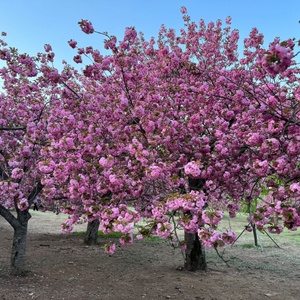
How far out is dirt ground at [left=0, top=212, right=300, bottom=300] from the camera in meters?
5.71

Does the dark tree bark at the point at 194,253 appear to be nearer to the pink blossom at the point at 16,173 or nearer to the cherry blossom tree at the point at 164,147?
the cherry blossom tree at the point at 164,147

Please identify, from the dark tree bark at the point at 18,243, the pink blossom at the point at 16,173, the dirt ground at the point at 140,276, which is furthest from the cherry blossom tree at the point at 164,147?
the dirt ground at the point at 140,276

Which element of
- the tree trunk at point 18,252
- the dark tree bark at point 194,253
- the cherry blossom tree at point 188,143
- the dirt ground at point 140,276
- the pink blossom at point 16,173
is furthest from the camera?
the dark tree bark at point 194,253

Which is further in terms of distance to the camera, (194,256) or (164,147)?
(194,256)

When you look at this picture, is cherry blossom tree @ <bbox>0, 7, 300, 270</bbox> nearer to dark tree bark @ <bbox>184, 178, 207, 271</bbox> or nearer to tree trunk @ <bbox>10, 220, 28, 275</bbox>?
dark tree bark @ <bbox>184, 178, 207, 271</bbox>

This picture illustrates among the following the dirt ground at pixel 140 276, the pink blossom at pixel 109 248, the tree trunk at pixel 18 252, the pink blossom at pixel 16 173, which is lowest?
the dirt ground at pixel 140 276

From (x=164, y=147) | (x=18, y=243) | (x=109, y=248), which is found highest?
(x=164, y=147)

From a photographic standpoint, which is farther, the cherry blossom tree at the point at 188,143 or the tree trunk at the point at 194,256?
the tree trunk at the point at 194,256

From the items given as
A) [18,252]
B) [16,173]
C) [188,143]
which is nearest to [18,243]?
[18,252]

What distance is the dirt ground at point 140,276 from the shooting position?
18.7ft

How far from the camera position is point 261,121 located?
4.66 metres

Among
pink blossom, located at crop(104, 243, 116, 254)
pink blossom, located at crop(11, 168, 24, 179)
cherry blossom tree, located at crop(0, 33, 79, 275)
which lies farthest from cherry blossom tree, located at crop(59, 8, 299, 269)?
pink blossom, located at crop(11, 168, 24, 179)

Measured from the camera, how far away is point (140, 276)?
707 centimetres

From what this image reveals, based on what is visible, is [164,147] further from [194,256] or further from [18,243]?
[18,243]
